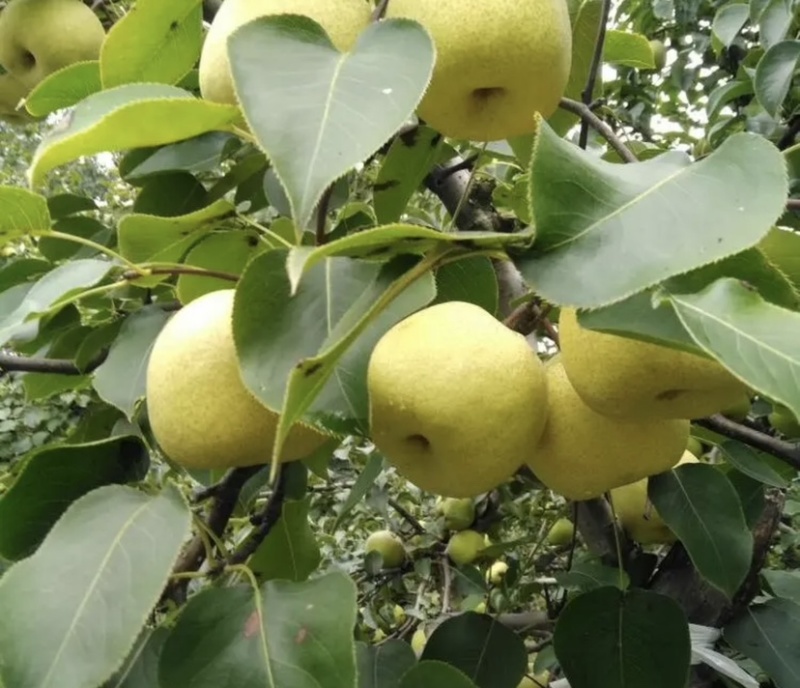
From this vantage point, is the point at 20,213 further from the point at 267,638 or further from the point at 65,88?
the point at 267,638

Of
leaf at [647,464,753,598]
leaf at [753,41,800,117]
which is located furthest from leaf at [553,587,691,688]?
leaf at [753,41,800,117]

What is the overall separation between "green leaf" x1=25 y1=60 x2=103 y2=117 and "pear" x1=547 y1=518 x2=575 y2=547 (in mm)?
1368

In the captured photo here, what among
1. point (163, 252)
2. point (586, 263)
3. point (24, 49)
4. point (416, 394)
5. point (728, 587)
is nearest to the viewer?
point (586, 263)

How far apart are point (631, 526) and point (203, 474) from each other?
59 cm

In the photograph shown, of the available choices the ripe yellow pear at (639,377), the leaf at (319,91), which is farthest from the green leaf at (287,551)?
the leaf at (319,91)

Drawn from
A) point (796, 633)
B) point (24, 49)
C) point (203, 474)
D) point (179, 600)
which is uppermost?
point (24, 49)

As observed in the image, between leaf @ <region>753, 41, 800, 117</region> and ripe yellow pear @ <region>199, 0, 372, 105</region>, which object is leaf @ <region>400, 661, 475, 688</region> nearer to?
ripe yellow pear @ <region>199, 0, 372, 105</region>

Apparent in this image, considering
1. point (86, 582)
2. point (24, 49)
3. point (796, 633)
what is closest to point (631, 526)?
point (796, 633)

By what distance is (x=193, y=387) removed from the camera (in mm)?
658

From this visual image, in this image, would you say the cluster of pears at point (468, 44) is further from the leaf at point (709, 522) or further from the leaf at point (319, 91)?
the leaf at point (709, 522)

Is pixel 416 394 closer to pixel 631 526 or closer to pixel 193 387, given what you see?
pixel 193 387

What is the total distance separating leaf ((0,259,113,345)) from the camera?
0.66 m

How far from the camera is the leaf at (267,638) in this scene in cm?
62

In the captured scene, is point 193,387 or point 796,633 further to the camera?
point 796,633
